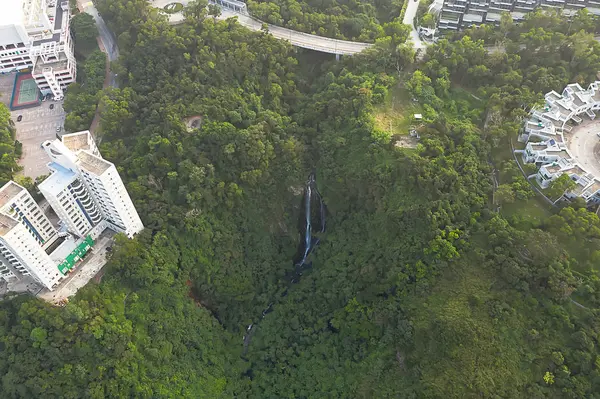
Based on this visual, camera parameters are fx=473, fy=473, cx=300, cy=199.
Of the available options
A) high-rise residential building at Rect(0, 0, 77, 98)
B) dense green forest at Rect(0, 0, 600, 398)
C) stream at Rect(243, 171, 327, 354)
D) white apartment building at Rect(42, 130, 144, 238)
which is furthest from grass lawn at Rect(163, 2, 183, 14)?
stream at Rect(243, 171, 327, 354)

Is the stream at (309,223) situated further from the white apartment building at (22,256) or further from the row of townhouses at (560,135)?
the white apartment building at (22,256)

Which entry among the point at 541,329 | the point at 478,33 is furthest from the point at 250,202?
the point at 478,33

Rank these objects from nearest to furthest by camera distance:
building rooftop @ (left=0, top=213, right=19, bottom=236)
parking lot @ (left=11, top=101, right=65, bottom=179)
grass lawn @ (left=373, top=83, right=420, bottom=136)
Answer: building rooftop @ (left=0, top=213, right=19, bottom=236), grass lawn @ (left=373, top=83, right=420, bottom=136), parking lot @ (left=11, top=101, right=65, bottom=179)

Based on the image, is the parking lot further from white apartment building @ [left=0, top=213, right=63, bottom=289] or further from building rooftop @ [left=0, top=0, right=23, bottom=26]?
white apartment building @ [left=0, top=213, right=63, bottom=289]

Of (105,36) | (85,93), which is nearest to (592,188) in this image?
(85,93)

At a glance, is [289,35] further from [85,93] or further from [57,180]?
[57,180]

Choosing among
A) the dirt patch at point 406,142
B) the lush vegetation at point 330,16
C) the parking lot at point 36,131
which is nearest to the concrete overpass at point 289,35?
the lush vegetation at point 330,16
